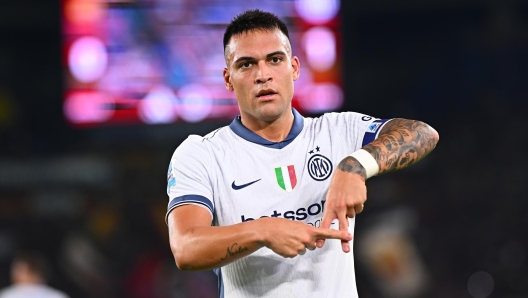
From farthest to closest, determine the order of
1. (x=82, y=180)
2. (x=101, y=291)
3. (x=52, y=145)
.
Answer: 1. (x=52, y=145)
2. (x=82, y=180)
3. (x=101, y=291)

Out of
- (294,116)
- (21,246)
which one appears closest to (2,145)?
(21,246)

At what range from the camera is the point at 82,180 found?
12.0 meters

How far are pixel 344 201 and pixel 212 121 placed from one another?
272 inches

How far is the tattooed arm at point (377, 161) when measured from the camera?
7.57ft

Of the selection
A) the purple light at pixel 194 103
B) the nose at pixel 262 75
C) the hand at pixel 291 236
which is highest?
the nose at pixel 262 75

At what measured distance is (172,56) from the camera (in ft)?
30.6

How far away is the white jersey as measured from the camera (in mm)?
2590

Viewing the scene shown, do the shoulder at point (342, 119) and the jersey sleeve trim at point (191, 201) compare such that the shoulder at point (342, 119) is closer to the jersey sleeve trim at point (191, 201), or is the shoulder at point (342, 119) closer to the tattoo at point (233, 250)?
the jersey sleeve trim at point (191, 201)

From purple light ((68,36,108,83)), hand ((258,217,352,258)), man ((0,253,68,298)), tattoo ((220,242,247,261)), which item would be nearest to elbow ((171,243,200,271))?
tattoo ((220,242,247,261))

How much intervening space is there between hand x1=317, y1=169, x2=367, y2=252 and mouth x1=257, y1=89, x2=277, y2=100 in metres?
0.51

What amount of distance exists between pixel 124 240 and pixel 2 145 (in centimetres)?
303

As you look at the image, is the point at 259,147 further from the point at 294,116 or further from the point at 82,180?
the point at 82,180

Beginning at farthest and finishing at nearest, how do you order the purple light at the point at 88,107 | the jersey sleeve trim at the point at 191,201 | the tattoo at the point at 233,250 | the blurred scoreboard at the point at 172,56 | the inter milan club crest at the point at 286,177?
the blurred scoreboard at the point at 172,56 → the purple light at the point at 88,107 → the inter milan club crest at the point at 286,177 → the jersey sleeve trim at the point at 191,201 → the tattoo at the point at 233,250

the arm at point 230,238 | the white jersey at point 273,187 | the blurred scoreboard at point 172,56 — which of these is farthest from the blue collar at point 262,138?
the blurred scoreboard at point 172,56
